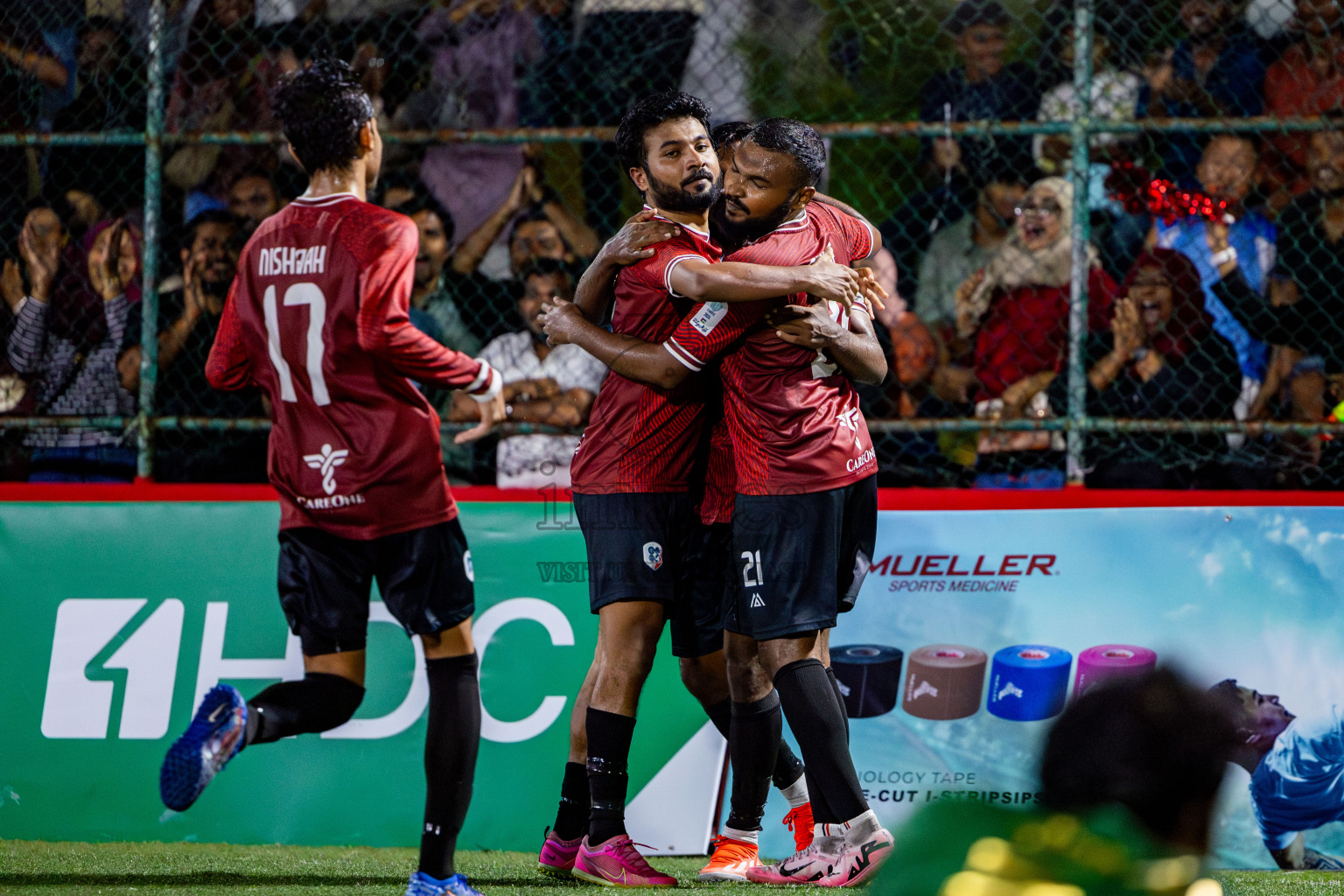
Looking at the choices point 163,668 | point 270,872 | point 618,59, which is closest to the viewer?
point 270,872

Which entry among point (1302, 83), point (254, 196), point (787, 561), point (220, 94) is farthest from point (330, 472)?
point (1302, 83)

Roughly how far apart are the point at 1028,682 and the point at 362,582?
208 cm

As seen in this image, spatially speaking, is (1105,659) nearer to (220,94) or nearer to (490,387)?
(490,387)

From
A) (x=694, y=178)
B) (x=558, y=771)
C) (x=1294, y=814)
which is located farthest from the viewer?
(x=558, y=771)

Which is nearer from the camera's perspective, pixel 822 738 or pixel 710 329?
pixel 822 738

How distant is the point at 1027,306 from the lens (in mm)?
4969

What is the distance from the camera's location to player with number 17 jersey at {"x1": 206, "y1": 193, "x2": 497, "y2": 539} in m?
2.83

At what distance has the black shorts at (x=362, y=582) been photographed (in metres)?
2.90

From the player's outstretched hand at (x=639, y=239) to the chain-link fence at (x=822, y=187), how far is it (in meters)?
1.29

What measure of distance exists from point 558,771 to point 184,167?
2.86 meters

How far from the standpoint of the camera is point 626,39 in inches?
207

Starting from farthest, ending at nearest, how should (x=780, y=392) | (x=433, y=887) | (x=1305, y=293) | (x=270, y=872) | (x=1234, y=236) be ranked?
(x=1234, y=236) → (x=1305, y=293) → (x=270, y=872) → (x=780, y=392) → (x=433, y=887)

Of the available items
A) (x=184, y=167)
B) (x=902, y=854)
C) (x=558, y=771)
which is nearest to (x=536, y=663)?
(x=558, y=771)

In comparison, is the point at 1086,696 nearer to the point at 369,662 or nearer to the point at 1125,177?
the point at 369,662
